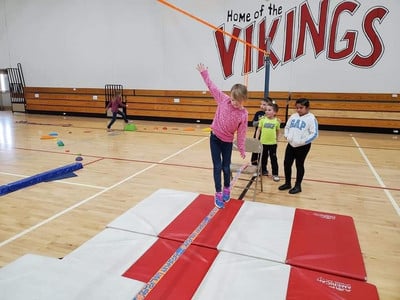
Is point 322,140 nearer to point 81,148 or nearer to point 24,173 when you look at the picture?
point 81,148

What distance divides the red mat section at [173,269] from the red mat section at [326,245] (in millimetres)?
769

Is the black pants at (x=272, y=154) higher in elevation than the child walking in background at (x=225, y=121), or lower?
lower

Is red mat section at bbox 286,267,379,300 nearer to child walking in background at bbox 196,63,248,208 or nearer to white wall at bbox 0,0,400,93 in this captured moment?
child walking in background at bbox 196,63,248,208

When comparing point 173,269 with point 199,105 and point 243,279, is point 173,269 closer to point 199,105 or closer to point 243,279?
point 243,279

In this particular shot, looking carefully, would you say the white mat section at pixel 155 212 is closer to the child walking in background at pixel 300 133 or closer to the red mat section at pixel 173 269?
the red mat section at pixel 173 269

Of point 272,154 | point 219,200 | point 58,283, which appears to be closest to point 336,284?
point 219,200

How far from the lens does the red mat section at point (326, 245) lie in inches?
105

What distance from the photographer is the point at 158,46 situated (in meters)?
11.3

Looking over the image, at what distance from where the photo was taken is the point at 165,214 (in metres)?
3.61

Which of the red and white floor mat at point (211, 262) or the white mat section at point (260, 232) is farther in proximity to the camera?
the white mat section at point (260, 232)

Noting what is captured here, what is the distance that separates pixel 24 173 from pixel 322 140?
7.13m

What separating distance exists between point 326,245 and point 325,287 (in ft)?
2.18

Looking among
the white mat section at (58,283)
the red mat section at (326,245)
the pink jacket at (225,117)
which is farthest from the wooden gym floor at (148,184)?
the pink jacket at (225,117)

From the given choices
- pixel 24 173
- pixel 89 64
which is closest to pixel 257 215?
pixel 24 173
